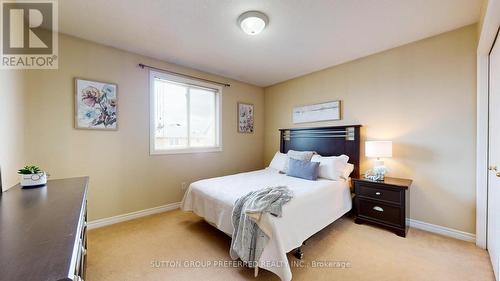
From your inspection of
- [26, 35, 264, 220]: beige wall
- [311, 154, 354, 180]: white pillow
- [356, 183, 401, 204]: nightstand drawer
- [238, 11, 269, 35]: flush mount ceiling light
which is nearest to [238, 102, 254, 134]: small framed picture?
[26, 35, 264, 220]: beige wall

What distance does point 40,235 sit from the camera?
77 cm

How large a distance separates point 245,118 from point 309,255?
9.55ft

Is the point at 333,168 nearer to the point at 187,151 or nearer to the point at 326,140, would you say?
the point at 326,140

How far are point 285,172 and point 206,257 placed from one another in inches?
69.1

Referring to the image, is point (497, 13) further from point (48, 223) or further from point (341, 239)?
point (48, 223)

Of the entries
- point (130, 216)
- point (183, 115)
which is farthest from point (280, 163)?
point (130, 216)

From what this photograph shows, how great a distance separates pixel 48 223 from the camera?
884 mm

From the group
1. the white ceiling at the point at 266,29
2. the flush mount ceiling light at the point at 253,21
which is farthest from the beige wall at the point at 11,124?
the flush mount ceiling light at the point at 253,21

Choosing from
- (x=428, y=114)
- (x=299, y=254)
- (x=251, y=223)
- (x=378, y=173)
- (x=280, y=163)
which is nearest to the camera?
(x=251, y=223)

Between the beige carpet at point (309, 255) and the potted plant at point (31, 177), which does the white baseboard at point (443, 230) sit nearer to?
the beige carpet at point (309, 255)

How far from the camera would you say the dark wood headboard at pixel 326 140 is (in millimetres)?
3057

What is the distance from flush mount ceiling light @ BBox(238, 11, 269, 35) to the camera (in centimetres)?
201

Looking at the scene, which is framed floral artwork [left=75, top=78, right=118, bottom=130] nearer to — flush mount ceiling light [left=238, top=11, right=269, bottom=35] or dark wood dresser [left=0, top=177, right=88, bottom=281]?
dark wood dresser [left=0, top=177, right=88, bottom=281]

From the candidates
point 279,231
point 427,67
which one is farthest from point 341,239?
point 427,67
